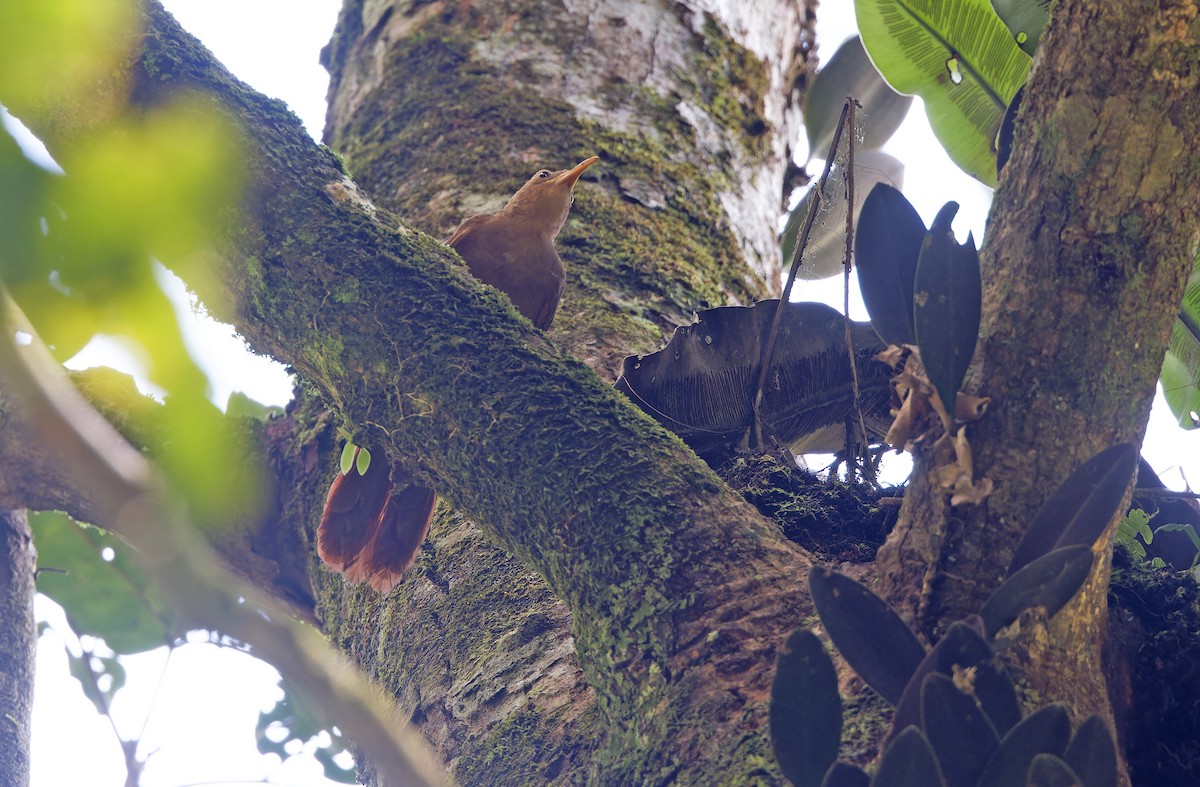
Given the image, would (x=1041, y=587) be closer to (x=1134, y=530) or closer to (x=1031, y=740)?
(x=1031, y=740)

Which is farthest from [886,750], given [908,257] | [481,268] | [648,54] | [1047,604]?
[648,54]

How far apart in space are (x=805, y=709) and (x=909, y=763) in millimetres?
105

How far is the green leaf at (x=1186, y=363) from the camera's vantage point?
1970mm

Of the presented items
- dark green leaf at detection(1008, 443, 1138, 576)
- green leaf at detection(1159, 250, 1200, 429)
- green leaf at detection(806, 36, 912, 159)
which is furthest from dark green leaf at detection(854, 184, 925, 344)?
green leaf at detection(806, 36, 912, 159)

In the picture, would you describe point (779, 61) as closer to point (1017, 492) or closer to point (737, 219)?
point (737, 219)

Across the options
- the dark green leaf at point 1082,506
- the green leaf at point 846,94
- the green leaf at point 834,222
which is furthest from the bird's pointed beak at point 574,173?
the dark green leaf at point 1082,506

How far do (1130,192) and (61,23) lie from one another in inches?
46.1

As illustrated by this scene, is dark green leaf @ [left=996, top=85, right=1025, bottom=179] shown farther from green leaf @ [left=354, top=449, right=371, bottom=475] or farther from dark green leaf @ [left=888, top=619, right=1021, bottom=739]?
green leaf @ [left=354, top=449, right=371, bottom=475]

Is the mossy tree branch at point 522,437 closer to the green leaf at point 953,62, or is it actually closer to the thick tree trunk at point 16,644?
the thick tree trunk at point 16,644

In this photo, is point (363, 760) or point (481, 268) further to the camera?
point (481, 268)

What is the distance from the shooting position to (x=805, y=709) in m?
0.94

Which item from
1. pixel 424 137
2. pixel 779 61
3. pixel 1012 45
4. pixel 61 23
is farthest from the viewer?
pixel 779 61

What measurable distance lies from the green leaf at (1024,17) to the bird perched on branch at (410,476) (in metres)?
0.87

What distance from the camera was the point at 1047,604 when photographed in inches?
38.0
